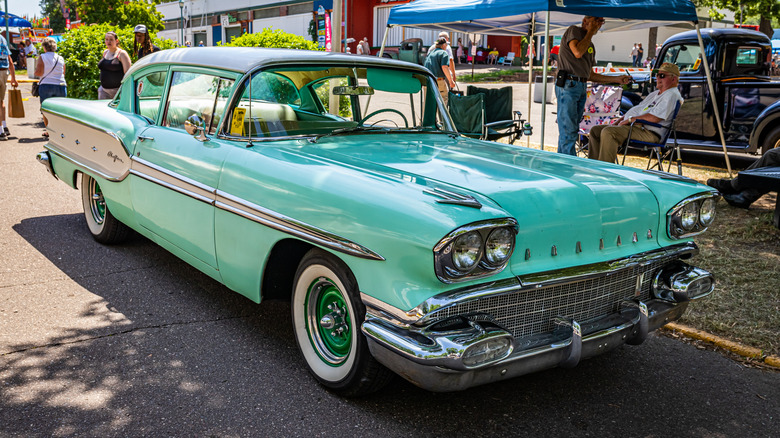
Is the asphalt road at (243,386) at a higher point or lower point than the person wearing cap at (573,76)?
lower

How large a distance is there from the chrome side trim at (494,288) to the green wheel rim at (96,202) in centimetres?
344

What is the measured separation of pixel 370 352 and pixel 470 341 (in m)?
0.47

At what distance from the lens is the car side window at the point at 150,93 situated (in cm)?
460

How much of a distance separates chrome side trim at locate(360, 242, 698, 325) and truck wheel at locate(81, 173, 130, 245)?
3.20 metres

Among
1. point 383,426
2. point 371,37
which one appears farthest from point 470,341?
point 371,37

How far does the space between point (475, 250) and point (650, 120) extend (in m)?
5.58

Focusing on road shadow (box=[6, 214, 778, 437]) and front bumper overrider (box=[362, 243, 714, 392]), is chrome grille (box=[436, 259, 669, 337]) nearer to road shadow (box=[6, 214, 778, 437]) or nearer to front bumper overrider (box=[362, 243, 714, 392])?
front bumper overrider (box=[362, 243, 714, 392])

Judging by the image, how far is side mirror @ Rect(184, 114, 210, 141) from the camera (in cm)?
374

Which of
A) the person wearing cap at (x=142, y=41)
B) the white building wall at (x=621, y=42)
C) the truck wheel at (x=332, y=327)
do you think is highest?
the white building wall at (x=621, y=42)

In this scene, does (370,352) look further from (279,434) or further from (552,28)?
(552,28)

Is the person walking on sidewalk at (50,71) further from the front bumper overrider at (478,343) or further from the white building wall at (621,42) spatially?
the white building wall at (621,42)

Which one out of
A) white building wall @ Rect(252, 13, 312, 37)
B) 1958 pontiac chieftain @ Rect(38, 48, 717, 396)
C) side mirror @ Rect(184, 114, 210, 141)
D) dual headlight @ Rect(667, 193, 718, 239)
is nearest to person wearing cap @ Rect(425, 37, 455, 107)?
1958 pontiac chieftain @ Rect(38, 48, 717, 396)

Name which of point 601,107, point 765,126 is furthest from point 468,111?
point 765,126

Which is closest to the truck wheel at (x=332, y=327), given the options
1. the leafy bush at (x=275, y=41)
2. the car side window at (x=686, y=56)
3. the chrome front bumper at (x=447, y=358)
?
the chrome front bumper at (x=447, y=358)
